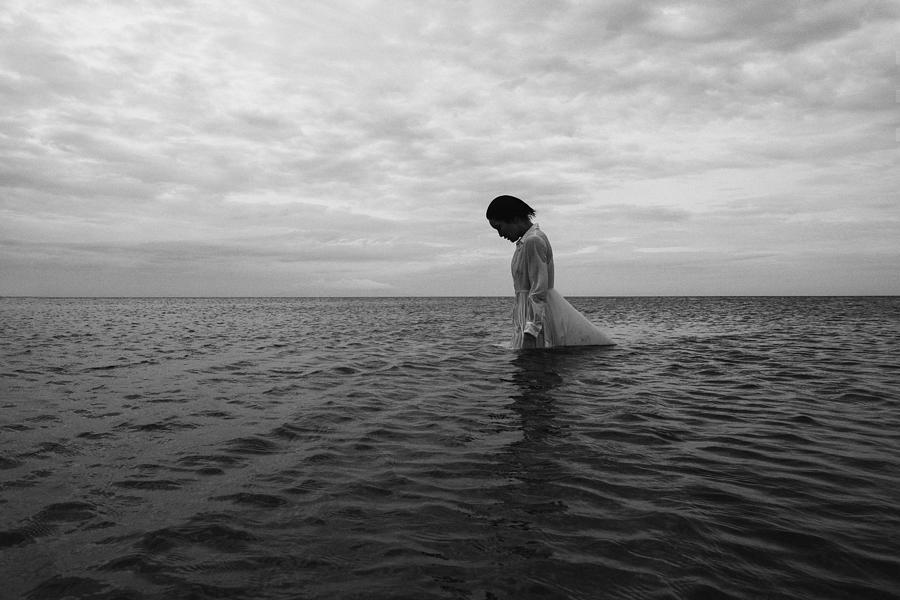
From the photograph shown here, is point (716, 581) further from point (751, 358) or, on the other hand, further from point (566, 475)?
point (751, 358)

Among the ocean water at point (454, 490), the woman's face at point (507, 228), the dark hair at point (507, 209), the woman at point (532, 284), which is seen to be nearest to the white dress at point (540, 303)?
the woman at point (532, 284)

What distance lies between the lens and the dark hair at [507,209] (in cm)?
1032

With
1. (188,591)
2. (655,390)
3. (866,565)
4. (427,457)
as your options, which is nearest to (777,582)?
(866,565)

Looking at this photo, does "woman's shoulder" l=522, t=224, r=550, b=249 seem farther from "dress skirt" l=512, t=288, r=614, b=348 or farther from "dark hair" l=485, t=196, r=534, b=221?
"dress skirt" l=512, t=288, r=614, b=348

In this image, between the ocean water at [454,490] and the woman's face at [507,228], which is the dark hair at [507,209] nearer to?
the woman's face at [507,228]

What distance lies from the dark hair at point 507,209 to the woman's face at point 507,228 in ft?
0.23

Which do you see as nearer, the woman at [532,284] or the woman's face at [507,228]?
the woman at [532,284]

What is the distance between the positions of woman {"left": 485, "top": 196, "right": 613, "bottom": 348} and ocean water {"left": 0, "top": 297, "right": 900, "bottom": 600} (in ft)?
9.50

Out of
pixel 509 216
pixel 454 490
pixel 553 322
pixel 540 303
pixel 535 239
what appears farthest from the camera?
pixel 553 322

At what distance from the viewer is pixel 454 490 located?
3.76 meters

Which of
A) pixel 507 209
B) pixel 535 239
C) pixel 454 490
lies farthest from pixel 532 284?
pixel 454 490

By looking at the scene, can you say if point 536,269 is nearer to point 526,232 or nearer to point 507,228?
point 526,232

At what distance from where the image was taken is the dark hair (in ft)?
33.9

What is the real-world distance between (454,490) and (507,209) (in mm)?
7549
